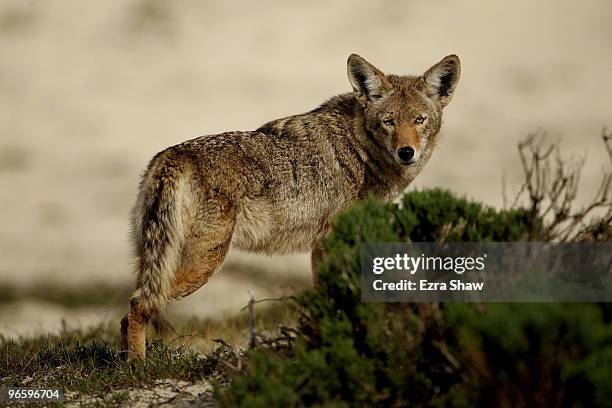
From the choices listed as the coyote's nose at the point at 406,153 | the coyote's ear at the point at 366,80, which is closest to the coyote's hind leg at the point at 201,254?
the coyote's nose at the point at 406,153

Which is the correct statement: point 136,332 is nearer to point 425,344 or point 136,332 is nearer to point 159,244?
point 159,244

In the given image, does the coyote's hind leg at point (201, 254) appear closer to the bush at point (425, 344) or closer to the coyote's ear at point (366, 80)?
the bush at point (425, 344)

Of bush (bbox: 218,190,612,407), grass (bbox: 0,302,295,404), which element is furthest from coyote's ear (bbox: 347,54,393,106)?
bush (bbox: 218,190,612,407)

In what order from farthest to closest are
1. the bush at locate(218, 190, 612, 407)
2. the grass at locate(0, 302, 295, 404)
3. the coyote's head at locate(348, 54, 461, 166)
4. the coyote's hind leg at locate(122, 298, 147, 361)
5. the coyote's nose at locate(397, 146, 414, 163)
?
the coyote's head at locate(348, 54, 461, 166) < the coyote's nose at locate(397, 146, 414, 163) < the coyote's hind leg at locate(122, 298, 147, 361) < the grass at locate(0, 302, 295, 404) < the bush at locate(218, 190, 612, 407)

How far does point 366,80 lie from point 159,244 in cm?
220

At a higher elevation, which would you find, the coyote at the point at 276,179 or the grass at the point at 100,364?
the coyote at the point at 276,179

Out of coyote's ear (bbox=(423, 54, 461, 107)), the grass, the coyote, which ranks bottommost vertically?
the grass

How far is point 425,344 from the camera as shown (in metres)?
4.12

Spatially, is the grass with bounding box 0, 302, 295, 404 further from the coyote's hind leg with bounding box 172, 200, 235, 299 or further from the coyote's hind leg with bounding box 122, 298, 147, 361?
the coyote's hind leg with bounding box 172, 200, 235, 299

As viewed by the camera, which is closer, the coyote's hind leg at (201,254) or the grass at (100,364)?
the grass at (100,364)

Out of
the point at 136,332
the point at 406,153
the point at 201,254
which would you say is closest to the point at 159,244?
the point at 201,254

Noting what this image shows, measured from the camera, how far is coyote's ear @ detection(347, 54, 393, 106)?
21.9 feet

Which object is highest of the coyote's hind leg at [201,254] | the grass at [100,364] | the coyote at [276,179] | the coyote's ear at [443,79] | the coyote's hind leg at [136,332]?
the coyote's ear at [443,79]

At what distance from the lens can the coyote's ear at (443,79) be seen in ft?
21.9
